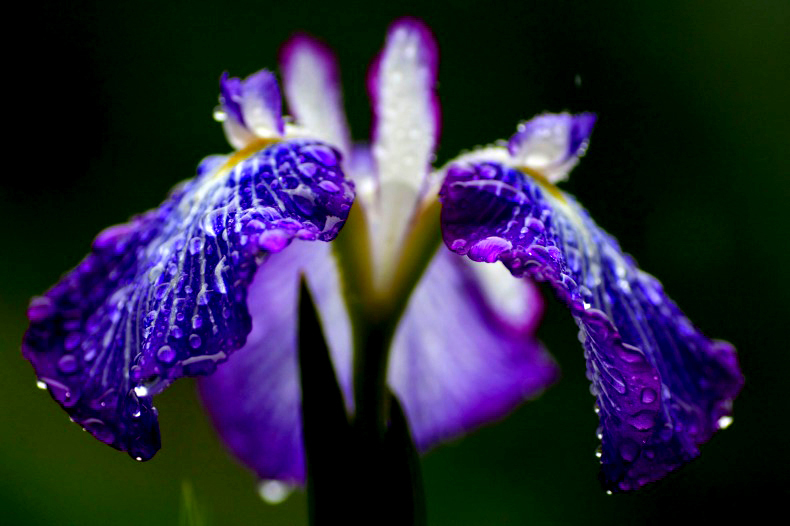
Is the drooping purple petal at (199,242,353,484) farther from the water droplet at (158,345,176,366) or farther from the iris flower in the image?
the water droplet at (158,345,176,366)

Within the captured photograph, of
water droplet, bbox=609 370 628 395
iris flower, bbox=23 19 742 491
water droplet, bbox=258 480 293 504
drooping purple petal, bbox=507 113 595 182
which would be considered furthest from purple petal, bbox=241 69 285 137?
water droplet, bbox=258 480 293 504

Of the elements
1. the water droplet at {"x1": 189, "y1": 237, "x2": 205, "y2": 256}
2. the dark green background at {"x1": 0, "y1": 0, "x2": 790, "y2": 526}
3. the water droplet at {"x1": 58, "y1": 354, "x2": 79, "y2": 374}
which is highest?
the water droplet at {"x1": 189, "y1": 237, "x2": 205, "y2": 256}

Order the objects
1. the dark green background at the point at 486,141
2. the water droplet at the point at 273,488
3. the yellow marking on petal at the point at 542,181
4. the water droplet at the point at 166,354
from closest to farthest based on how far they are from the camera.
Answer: the water droplet at the point at 166,354 < the yellow marking on petal at the point at 542,181 < the water droplet at the point at 273,488 < the dark green background at the point at 486,141

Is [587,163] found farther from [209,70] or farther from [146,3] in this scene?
[146,3]

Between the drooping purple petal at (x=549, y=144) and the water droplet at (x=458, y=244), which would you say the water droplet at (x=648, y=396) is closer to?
the water droplet at (x=458, y=244)

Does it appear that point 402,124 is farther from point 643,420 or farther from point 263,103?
point 643,420

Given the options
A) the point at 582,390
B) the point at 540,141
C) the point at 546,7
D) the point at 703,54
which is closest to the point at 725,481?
the point at 582,390

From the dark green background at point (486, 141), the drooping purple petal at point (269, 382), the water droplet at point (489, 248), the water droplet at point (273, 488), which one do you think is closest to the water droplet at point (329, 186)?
the water droplet at point (489, 248)
